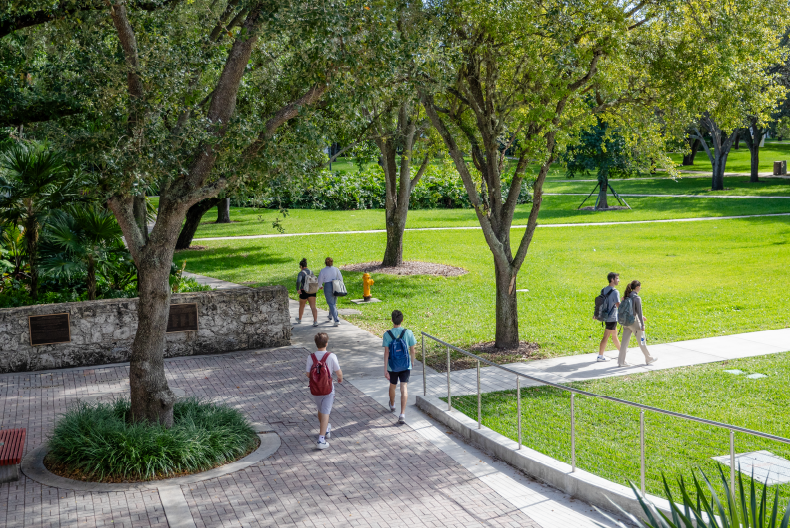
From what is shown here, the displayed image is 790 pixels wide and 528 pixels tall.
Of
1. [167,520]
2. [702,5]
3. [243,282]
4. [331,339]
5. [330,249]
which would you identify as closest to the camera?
[167,520]

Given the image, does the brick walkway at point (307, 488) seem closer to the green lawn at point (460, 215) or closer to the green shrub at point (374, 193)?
the green lawn at point (460, 215)

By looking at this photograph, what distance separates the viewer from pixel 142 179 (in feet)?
26.6

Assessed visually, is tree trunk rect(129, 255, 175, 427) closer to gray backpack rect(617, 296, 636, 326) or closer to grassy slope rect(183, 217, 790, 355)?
grassy slope rect(183, 217, 790, 355)

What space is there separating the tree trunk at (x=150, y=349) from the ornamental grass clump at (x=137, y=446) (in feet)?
0.71

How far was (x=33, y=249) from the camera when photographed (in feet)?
45.8

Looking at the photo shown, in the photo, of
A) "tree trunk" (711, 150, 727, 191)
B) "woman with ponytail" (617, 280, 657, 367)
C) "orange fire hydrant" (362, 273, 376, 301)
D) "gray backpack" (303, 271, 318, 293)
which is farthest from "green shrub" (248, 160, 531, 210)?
"woman with ponytail" (617, 280, 657, 367)

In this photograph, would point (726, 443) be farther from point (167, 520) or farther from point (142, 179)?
point (142, 179)

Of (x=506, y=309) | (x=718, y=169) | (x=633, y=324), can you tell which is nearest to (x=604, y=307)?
(x=633, y=324)

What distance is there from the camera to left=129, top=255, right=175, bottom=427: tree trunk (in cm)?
897

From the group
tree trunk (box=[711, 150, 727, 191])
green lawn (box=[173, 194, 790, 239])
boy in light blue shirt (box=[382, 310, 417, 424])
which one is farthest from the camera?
tree trunk (box=[711, 150, 727, 191])

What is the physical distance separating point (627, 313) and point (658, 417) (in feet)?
9.81

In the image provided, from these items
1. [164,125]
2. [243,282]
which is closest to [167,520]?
[164,125]

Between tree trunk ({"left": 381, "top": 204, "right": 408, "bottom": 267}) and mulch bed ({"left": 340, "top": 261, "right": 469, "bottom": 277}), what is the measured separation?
26cm

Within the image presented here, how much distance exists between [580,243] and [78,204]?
19.7 meters
